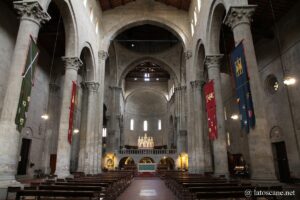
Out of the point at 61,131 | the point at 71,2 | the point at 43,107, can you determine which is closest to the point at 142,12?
the point at 71,2

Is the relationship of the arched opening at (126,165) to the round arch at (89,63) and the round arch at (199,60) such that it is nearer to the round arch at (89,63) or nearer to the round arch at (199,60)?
the round arch at (89,63)

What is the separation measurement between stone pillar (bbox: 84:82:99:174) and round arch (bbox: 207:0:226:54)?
9.63 metres

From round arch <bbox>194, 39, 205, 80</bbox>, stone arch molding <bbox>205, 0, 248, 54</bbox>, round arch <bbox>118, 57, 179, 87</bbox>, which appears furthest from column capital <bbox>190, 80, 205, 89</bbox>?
round arch <bbox>118, 57, 179, 87</bbox>

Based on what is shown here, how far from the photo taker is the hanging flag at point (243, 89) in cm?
820

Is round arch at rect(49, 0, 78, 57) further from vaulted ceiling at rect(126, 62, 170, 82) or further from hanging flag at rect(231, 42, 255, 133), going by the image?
vaulted ceiling at rect(126, 62, 170, 82)

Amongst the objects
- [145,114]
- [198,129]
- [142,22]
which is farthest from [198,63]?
[145,114]

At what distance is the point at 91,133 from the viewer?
57.1 ft

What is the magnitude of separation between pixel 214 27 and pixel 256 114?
752cm

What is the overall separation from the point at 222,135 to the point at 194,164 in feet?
21.2

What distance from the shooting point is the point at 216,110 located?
12375 millimetres

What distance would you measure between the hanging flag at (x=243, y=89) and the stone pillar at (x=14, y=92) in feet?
25.7

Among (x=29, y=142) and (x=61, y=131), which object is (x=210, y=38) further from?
(x=29, y=142)

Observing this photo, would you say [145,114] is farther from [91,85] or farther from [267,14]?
[267,14]

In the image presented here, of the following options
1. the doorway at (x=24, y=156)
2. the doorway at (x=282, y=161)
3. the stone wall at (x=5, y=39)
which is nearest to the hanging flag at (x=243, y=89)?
the doorway at (x=282, y=161)
